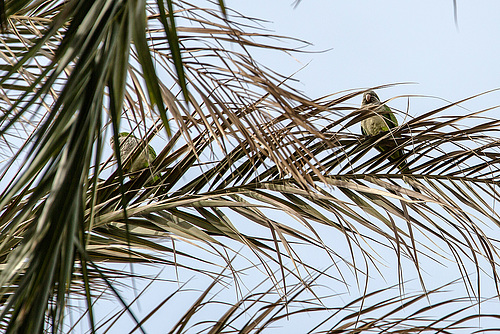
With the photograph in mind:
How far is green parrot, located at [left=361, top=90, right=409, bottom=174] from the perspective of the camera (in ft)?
4.24

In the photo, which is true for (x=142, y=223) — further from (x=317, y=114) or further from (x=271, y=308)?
(x=317, y=114)

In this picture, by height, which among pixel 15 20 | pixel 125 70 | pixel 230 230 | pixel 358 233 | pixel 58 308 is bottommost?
pixel 58 308

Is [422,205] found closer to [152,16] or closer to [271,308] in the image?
[271,308]

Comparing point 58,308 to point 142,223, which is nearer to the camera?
point 58,308

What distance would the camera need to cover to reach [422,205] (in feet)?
4.17

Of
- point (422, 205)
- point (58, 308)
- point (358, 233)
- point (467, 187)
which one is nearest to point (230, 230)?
point (358, 233)

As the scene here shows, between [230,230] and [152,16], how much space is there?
49 cm

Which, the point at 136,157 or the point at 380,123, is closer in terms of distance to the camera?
the point at 136,157

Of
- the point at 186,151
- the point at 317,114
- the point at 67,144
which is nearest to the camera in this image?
the point at 67,144

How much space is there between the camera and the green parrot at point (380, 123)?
4.24ft

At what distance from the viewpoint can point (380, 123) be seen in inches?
75.0

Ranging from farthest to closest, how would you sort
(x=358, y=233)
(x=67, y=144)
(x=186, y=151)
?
(x=186, y=151)
(x=358, y=233)
(x=67, y=144)

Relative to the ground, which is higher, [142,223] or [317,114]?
[317,114]

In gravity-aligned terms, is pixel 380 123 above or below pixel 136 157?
above
